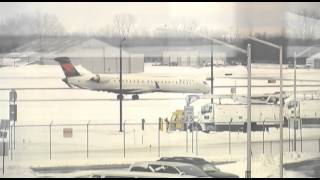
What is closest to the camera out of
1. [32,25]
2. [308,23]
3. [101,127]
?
[32,25]

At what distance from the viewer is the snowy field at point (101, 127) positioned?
4.40 meters

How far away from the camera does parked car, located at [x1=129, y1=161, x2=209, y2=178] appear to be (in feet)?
14.5

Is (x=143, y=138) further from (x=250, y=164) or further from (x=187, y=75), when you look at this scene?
(x=250, y=164)

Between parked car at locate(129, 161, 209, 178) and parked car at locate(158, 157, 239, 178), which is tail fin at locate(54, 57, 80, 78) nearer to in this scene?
parked car at locate(129, 161, 209, 178)

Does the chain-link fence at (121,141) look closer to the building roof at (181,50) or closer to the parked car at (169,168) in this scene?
the parked car at (169,168)

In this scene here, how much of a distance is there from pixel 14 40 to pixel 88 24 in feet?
1.88

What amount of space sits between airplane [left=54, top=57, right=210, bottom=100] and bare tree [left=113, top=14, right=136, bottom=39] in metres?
0.35

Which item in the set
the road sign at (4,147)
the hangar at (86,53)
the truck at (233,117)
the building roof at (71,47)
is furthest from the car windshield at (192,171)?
the road sign at (4,147)

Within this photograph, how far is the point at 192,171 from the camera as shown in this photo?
4.44m

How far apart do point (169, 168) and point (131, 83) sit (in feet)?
2.39

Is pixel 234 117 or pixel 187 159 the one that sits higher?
pixel 234 117

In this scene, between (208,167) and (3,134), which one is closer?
(3,134)

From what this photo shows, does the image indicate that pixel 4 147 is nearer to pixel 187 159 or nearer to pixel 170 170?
pixel 170 170

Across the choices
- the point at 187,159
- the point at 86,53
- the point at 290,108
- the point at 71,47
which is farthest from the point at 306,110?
the point at 71,47
